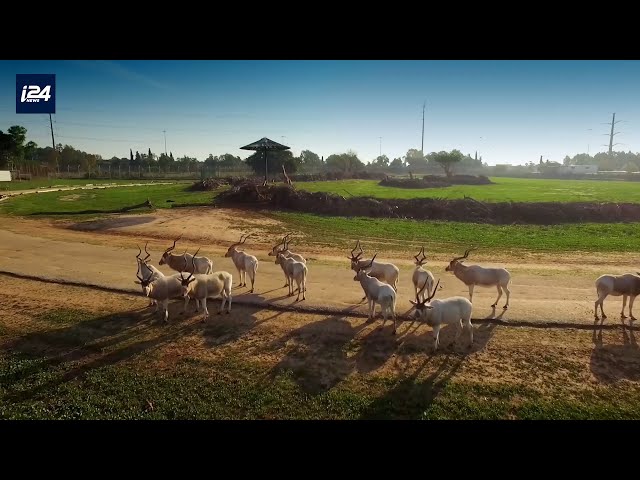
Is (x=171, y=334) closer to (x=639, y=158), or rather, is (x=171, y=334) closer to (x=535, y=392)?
(x=535, y=392)

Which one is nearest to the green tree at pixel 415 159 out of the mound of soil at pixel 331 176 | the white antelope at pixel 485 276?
the mound of soil at pixel 331 176

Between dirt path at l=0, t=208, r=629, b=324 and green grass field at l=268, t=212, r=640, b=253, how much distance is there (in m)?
2.61

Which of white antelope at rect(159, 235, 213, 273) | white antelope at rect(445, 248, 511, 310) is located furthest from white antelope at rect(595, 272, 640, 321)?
white antelope at rect(159, 235, 213, 273)

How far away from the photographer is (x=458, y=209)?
37188 mm

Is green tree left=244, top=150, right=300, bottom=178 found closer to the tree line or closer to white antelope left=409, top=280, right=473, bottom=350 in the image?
the tree line

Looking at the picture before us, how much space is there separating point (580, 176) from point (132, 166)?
11597cm

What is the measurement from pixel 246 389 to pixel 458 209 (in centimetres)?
3168

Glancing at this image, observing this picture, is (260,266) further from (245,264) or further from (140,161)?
(140,161)

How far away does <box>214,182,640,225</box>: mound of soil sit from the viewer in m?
36.5

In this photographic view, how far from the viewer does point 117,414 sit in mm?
8836

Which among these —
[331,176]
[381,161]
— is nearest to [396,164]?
[381,161]

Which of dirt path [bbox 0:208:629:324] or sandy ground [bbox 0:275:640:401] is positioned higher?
dirt path [bbox 0:208:629:324]
